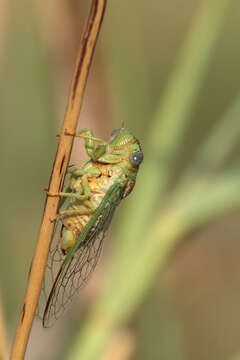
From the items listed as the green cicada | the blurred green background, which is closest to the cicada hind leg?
the green cicada

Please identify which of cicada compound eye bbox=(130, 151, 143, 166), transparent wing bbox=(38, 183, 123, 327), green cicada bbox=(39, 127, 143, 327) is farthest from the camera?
cicada compound eye bbox=(130, 151, 143, 166)

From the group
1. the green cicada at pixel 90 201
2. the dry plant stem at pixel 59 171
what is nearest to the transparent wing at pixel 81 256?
the green cicada at pixel 90 201

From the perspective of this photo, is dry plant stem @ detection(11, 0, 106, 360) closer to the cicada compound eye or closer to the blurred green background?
the blurred green background

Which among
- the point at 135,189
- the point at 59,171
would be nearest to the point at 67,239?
the point at 135,189

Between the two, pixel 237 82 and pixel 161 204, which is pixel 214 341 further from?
pixel 237 82

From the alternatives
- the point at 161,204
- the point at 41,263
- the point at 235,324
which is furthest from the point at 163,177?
the point at 235,324

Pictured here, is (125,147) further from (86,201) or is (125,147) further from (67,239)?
(67,239)

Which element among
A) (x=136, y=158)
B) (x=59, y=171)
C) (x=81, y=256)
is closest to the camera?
(x=59, y=171)
